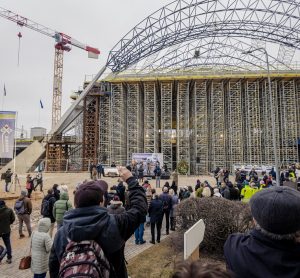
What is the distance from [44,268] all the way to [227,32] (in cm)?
2697

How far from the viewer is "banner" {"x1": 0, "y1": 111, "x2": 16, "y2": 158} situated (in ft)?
42.8

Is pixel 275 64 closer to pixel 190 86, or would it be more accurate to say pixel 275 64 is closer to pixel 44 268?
pixel 190 86

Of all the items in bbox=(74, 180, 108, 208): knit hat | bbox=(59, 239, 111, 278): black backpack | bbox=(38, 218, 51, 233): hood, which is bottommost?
bbox=(38, 218, 51, 233): hood

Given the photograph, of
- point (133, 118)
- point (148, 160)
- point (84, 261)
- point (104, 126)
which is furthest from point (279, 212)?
point (133, 118)

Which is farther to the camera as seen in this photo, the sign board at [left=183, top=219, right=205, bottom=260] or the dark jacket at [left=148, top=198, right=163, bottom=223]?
the dark jacket at [left=148, top=198, right=163, bottom=223]

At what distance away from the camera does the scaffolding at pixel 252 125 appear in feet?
96.3

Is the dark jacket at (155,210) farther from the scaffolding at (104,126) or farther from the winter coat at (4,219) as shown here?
the scaffolding at (104,126)

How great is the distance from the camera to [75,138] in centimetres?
3381

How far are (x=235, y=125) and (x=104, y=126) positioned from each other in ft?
53.2

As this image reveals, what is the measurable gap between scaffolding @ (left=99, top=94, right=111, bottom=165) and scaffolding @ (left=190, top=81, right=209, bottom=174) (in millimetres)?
10641

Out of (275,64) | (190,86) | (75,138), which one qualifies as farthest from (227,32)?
(75,138)

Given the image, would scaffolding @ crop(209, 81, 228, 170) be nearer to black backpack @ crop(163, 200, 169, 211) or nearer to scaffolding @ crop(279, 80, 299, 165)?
scaffolding @ crop(279, 80, 299, 165)

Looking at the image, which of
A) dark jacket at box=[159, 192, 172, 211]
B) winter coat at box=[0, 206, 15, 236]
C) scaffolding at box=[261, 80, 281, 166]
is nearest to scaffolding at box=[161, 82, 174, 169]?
scaffolding at box=[261, 80, 281, 166]

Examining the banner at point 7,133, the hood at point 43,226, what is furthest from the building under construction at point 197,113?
the hood at point 43,226
